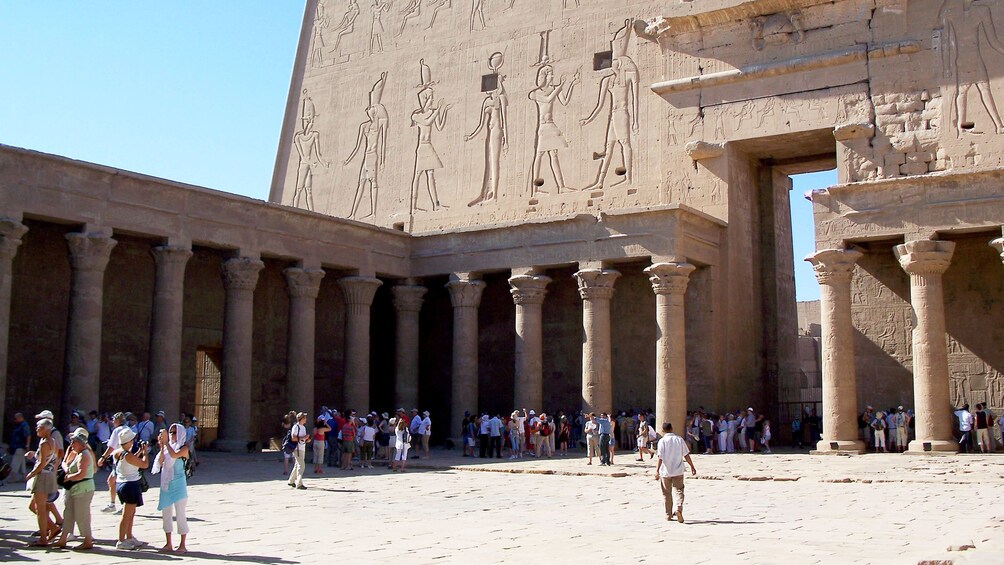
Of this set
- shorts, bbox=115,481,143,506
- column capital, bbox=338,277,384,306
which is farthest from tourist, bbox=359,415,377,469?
shorts, bbox=115,481,143,506

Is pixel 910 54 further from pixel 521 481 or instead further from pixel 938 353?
pixel 521 481

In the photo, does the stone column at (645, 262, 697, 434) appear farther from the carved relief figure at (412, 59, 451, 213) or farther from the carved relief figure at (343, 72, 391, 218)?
the carved relief figure at (343, 72, 391, 218)

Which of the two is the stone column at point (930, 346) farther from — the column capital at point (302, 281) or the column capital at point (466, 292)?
the column capital at point (302, 281)

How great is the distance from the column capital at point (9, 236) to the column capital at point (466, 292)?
10.6 metres

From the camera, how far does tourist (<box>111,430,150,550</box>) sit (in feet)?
32.0

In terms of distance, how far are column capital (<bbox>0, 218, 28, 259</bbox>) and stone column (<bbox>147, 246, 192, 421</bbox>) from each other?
124 inches

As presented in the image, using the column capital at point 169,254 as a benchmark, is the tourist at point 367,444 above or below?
below

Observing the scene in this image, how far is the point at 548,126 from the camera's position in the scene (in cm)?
2905

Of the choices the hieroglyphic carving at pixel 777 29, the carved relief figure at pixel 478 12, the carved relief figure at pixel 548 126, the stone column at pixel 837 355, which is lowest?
the stone column at pixel 837 355

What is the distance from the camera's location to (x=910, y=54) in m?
23.9

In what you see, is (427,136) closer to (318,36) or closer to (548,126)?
(548,126)

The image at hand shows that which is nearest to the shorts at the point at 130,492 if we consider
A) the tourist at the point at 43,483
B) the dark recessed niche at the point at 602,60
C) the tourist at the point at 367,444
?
the tourist at the point at 43,483

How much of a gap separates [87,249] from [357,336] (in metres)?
7.49

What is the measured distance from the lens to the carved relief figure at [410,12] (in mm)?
32625
